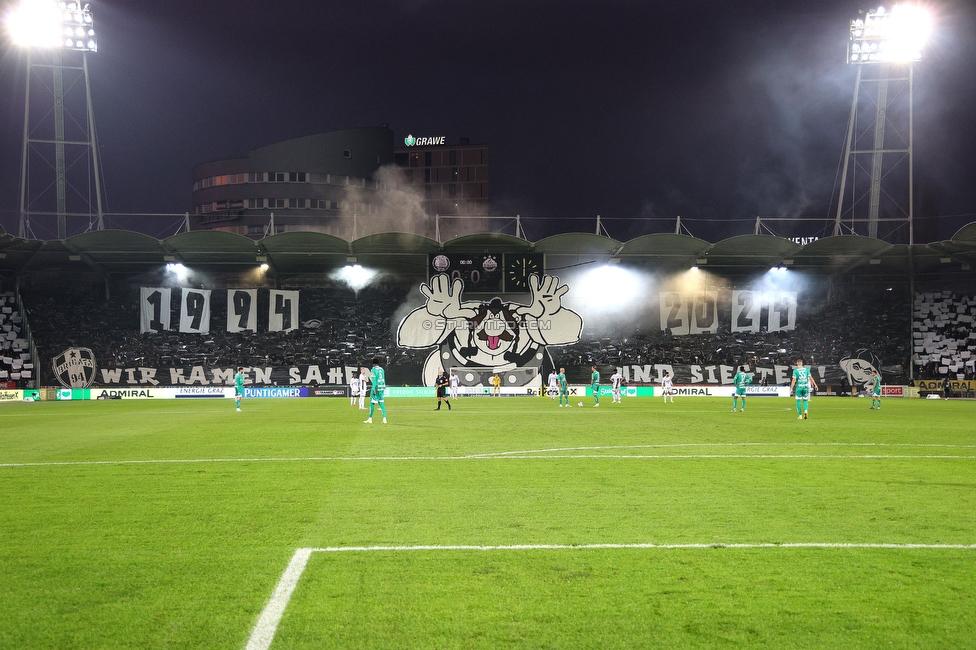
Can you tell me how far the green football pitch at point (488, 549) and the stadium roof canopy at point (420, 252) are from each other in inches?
1329

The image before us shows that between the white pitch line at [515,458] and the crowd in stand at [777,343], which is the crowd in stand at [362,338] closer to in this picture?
the crowd in stand at [777,343]

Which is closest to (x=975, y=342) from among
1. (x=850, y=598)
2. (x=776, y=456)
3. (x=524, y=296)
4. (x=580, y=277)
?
(x=580, y=277)

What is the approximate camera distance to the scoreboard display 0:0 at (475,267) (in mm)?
49500

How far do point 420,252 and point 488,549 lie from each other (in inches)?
1704

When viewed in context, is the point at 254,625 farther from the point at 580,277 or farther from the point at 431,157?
the point at 431,157

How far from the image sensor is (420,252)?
4916 cm

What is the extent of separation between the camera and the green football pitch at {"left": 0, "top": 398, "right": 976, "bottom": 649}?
15.7 feet

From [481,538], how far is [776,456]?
27.9ft

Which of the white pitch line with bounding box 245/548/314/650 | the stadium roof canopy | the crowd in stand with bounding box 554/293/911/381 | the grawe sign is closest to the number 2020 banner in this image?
the crowd in stand with bounding box 554/293/911/381

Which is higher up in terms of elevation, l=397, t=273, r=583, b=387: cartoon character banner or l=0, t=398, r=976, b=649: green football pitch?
l=397, t=273, r=583, b=387: cartoon character banner

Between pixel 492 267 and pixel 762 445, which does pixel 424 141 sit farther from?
pixel 762 445

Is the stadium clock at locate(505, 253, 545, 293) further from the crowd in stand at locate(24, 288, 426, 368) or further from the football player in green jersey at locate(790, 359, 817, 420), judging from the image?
the football player in green jersey at locate(790, 359, 817, 420)

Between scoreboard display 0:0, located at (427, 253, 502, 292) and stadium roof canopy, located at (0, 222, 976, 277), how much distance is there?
0.62m

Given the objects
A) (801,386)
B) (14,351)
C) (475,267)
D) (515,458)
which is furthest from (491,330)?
(515,458)
